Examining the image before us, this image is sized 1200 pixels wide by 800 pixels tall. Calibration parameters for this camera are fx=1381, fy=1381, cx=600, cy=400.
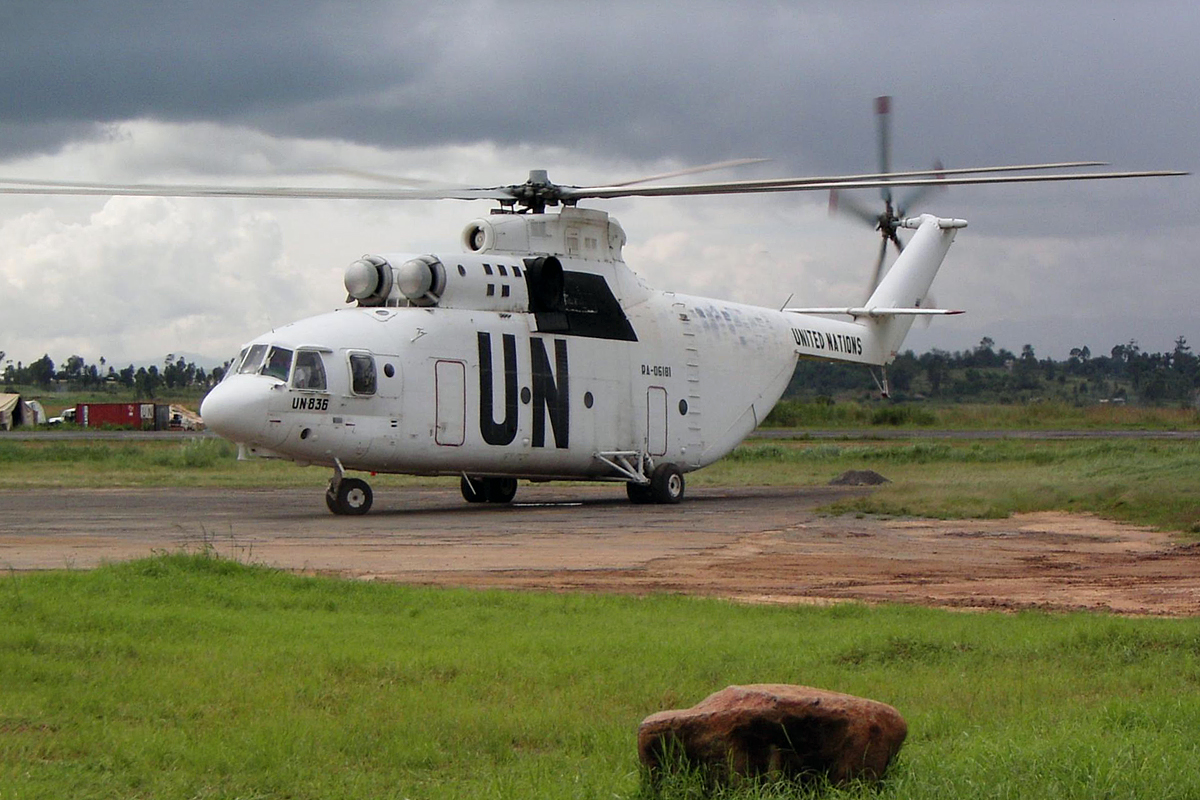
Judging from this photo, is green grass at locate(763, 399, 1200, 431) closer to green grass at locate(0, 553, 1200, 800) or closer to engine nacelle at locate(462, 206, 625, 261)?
engine nacelle at locate(462, 206, 625, 261)

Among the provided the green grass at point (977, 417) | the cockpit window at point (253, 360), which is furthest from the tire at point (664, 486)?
the green grass at point (977, 417)

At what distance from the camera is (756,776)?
6184 millimetres

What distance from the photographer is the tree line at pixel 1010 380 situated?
133000 millimetres

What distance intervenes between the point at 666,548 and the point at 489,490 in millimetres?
10700

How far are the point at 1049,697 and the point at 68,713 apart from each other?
5758mm

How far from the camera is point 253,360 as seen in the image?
23062 mm

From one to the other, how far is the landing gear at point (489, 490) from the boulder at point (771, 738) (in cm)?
2223

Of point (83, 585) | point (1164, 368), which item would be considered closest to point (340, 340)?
point (83, 585)

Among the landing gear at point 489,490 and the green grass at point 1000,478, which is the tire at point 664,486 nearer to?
the landing gear at point 489,490

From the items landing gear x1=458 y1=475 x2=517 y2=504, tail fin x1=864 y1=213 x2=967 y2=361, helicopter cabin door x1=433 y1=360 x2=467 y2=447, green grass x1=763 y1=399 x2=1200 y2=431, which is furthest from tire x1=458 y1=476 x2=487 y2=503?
green grass x1=763 y1=399 x2=1200 y2=431

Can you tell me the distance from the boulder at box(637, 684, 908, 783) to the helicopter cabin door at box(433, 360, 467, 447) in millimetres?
18490

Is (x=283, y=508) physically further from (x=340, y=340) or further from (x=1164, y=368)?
(x=1164, y=368)

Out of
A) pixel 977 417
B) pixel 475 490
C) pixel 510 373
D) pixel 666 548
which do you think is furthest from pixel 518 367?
pixel 977 417

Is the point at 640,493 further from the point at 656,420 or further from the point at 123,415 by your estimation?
the point at 123,415
